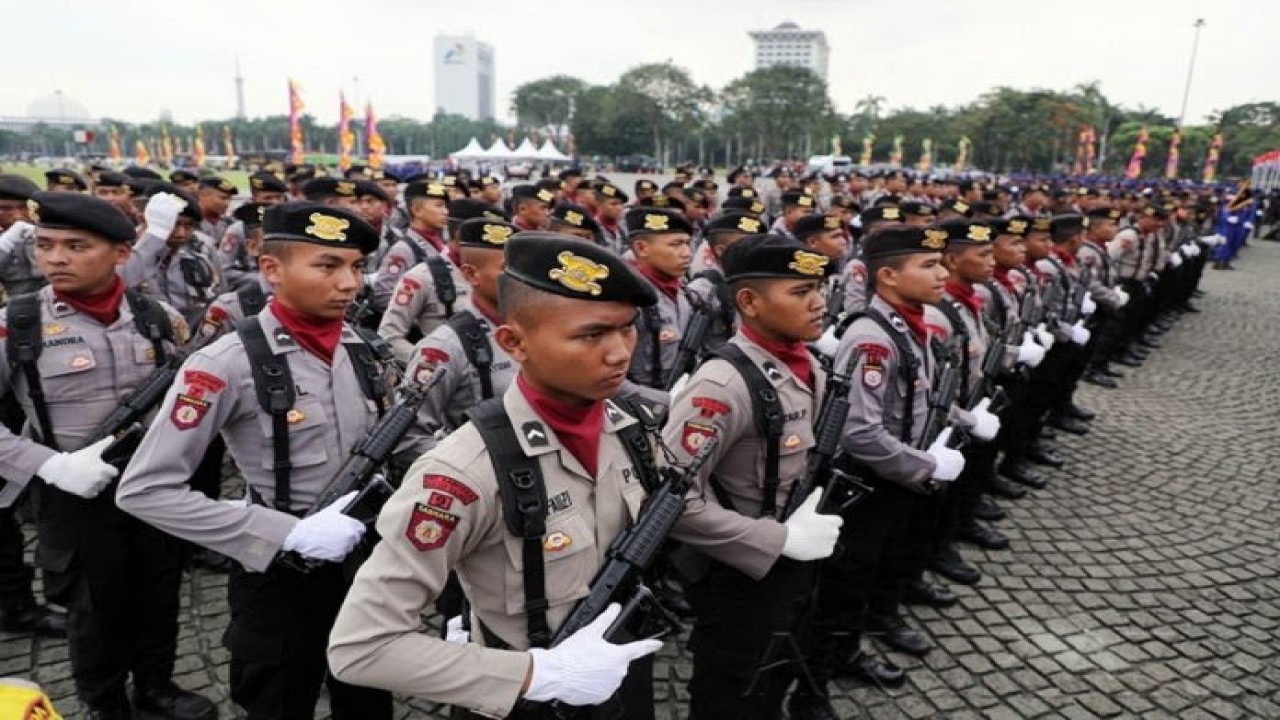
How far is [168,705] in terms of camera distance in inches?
143

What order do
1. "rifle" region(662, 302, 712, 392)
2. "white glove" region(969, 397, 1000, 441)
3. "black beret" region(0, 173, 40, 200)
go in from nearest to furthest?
"white glove" region(969, 397, 1000, 441)
"rifle" region(662, 302, 712, 392)
"black beret" region(0, 173, 40, 200)

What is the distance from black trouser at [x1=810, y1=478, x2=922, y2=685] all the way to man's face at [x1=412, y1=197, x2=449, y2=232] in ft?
16.0

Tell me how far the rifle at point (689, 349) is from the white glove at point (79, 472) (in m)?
3.43

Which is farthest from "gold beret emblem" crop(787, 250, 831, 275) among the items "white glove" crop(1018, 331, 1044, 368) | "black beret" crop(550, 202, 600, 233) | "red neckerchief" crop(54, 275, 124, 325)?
"white glove" crop(1018, 331, 1044, 368)

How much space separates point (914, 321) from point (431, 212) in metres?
4.79

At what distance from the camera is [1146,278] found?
11.2m

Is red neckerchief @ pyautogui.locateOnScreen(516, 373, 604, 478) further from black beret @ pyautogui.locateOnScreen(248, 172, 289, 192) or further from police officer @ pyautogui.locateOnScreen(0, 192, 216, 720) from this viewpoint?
black beret @ pyautogui.locateOnScreen(248, 172, 289, 192)

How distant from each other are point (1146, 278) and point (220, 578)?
12.7 meters

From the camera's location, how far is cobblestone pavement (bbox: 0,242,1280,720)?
4047mm

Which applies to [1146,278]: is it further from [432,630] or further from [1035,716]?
[432,630]

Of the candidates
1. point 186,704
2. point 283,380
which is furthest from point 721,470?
point 186,704

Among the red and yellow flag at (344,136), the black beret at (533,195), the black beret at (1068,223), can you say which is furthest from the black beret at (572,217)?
the red and yellow flag at (344,136)

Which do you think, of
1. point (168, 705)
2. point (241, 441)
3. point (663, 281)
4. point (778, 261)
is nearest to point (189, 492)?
point (241, 441)

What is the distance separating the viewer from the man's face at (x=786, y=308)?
3.03 metres
